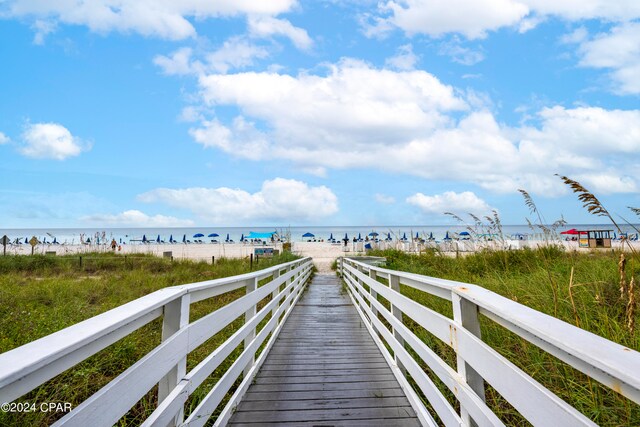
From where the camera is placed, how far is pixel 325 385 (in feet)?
12.6

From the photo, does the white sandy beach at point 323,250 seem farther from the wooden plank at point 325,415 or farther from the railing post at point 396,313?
the wooden plank at point 325,415

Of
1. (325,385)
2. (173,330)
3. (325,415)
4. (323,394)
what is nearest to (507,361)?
(173,330)

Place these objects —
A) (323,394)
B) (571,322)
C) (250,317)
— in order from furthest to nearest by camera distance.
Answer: (250,317) → (323,394) → (571,322)

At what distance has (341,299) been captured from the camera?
9.91 metres

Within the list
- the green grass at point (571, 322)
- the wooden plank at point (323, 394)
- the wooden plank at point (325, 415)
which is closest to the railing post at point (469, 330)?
the green grass at point (571, 322)

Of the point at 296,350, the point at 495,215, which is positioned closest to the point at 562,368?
the point at 296,350

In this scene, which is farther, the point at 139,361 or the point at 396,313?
the point at 396,313

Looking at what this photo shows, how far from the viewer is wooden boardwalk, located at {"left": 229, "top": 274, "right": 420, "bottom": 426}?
3.12 m

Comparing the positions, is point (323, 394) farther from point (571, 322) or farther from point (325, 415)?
point (571, 322)

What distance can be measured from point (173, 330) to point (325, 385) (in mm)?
2257

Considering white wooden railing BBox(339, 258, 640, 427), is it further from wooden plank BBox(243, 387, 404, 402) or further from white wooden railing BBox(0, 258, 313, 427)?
white wooden railing BBox(0, 258, 313, 427)

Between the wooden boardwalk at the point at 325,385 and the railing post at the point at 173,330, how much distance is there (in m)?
1.21

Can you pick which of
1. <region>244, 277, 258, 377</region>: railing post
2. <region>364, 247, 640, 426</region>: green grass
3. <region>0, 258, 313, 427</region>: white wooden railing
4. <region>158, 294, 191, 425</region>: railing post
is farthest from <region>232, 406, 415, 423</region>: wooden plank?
<region>158, 294, 191, 425</region>: railing post

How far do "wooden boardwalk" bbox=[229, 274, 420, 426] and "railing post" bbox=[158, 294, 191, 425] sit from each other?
121 cm
